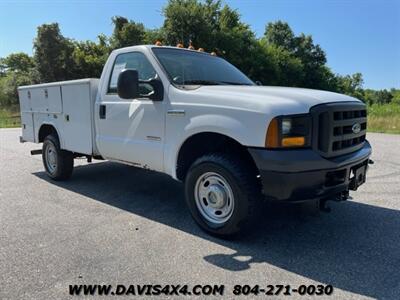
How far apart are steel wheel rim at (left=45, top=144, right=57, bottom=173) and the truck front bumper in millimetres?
4296

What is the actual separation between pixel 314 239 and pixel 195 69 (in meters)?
2.46

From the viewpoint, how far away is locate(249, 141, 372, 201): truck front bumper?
3258 millimetres

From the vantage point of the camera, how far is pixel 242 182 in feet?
11.6

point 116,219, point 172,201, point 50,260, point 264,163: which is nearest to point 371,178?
point 172,201

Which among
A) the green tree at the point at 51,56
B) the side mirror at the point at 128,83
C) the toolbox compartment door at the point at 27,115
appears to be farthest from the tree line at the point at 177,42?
the side mirror at the point at 128,83

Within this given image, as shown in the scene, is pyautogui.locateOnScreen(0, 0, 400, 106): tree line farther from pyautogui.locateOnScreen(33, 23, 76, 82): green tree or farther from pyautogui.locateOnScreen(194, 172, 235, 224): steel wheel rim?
pyautogui.locateOnScreen(194, 172, 235, 224): steel wheel rim

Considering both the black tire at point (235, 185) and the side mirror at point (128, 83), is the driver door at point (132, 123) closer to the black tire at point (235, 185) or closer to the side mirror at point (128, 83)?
the side mirror at point (128, 83)

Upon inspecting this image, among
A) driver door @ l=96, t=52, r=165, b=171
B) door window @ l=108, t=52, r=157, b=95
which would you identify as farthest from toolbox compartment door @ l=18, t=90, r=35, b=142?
door window @ l=108, t=52, r=157, b=95

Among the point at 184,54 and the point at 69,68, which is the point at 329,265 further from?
the point at 69,68

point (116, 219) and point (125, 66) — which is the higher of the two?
point (125, 66)

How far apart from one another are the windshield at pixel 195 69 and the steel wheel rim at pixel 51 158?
300 centimetres

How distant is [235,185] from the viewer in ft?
11.7

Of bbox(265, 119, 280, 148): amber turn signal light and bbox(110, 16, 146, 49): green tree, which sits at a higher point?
bbox(110, 16, 146, 49): green tree

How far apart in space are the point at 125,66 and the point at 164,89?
39.5 inches
